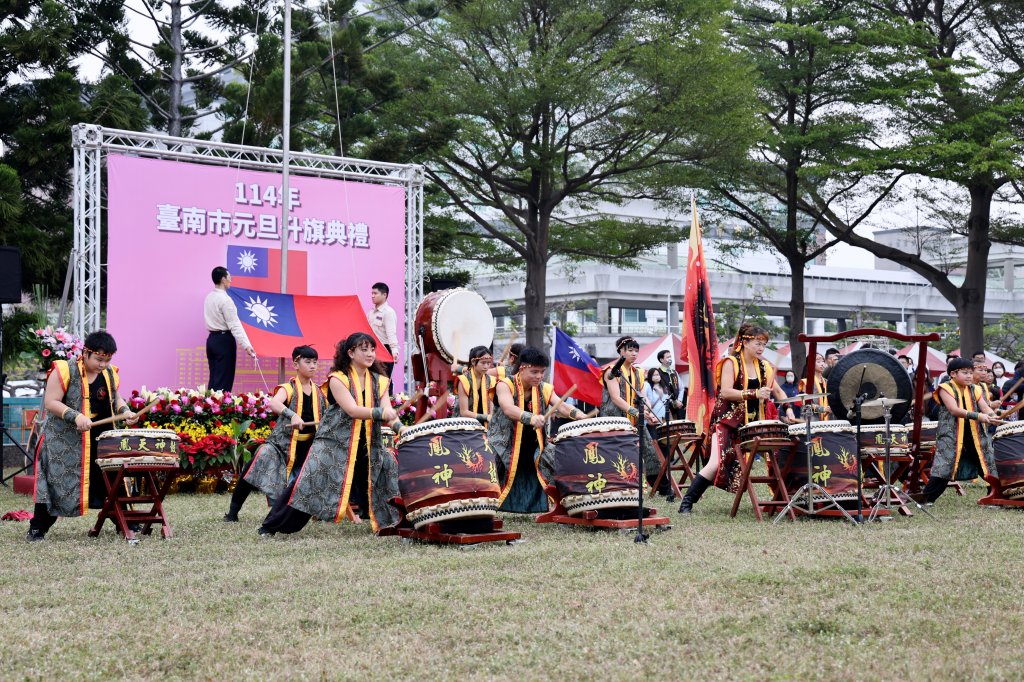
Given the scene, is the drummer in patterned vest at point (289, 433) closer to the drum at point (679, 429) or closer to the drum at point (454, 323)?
the drum at point (454, 323)

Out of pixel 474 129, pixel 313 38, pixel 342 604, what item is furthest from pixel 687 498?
pixel 313 38

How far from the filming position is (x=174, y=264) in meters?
13.6

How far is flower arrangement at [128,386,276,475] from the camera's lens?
454 inches

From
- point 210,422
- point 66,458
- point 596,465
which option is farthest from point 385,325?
point 66,458

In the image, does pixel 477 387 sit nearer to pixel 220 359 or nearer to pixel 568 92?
pixel 220 359

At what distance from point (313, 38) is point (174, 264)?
8.37m

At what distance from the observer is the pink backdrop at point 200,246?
1330 cm

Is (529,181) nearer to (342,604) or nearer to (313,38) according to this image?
(313,38)

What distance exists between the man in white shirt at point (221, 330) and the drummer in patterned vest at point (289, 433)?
4081 millimetres

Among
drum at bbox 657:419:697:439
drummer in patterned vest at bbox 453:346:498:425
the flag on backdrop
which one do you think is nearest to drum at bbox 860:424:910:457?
the flag on backdrop

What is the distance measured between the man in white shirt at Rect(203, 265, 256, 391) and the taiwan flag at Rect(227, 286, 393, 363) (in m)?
0.21

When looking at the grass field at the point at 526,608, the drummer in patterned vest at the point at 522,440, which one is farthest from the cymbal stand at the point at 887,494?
the drummer in patterned vest at the point at 522,440

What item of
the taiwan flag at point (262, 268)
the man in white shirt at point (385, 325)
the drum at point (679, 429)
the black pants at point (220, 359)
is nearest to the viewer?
the drum at point (679, 429)

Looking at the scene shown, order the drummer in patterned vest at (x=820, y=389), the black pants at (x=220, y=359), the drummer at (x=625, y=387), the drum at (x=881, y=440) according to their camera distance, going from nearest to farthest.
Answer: the drum at (x=881, y=440) < the drummer in patterned vest at (x=820, y=389) < the drummer at (x=625, y=387) < the black pants at (x=220, y=359)
